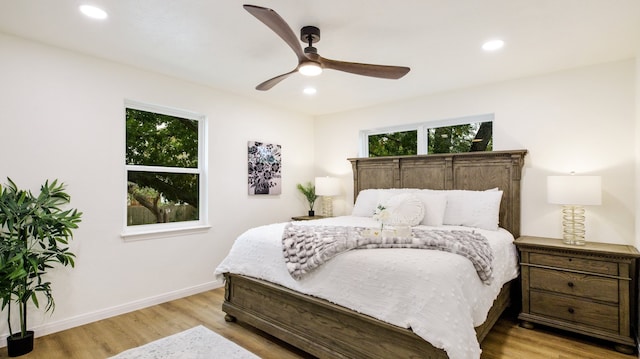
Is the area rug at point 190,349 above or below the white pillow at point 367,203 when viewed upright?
below

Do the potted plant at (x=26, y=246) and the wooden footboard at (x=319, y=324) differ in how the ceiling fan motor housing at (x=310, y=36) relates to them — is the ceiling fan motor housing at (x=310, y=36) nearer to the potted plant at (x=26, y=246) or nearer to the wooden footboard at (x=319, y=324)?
the wooden footboard at (x=319, y=324)

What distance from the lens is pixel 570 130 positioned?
10.7 ft

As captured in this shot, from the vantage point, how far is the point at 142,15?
2.29m

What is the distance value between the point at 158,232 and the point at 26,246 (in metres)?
1.17

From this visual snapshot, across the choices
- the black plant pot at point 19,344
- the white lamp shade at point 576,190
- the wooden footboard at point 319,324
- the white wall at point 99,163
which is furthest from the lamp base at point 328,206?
the black plant pot at point 19,344

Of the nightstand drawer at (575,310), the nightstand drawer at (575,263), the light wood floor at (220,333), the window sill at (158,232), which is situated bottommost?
the light wood floor at (220,333)

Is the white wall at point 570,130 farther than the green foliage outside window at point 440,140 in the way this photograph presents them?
No

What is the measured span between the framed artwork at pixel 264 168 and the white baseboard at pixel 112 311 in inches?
53.6

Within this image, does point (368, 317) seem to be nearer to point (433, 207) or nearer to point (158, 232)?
point (433, 207)

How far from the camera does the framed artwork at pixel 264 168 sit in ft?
14.6

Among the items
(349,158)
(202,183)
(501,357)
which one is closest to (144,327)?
(202,183)

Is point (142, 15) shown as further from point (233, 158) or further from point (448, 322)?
point (448, 322)

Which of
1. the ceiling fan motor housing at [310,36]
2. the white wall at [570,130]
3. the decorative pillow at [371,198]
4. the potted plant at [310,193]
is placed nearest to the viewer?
the ceiling fan motor housing at [310,36]

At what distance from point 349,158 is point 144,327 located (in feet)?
10.7
